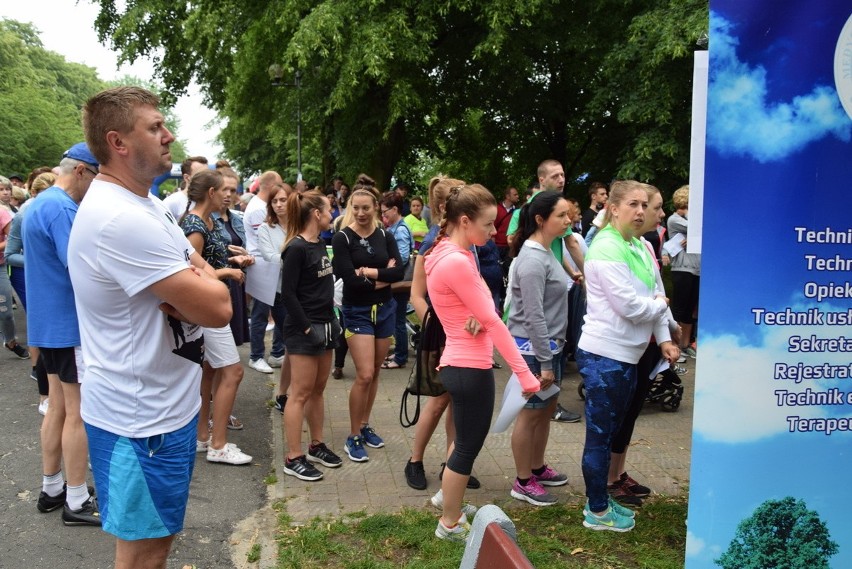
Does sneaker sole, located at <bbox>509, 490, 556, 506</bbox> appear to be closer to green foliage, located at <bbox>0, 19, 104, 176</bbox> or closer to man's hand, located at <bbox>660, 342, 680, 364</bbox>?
man's hand, located at <bbox>660, 342, 680, 364</bbox>

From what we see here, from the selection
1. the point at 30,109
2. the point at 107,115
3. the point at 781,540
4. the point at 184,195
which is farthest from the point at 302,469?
the point at 30,109

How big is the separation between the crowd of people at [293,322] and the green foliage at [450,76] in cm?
659

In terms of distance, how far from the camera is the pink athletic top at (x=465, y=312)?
3684 millimetres

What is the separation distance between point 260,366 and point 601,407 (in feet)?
15.6

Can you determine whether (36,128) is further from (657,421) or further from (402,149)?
(657,421)

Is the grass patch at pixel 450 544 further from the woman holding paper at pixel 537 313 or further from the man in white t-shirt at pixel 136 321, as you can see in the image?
the man in white t-shirt at pixel 136 321

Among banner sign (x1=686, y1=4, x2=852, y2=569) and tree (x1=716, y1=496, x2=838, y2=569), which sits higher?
banner sign (x1=686, y1=4, x2=852, y2=569)

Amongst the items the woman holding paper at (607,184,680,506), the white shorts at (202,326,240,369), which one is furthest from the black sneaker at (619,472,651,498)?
the white shorts at (202,326,240,369)

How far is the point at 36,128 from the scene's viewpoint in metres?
37.9

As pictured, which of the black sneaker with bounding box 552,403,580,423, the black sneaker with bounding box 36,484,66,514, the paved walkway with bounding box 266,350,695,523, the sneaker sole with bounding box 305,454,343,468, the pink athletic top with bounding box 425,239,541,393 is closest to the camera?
the pink athletic top with bounding box 425,239,541,393

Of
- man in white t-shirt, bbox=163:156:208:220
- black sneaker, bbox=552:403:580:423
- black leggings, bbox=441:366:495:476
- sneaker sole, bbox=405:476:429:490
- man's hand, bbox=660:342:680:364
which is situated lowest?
sneaker sole, bbox=405:476:429:490

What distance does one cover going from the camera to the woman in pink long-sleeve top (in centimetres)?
369

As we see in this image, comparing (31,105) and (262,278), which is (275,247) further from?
(31,105)

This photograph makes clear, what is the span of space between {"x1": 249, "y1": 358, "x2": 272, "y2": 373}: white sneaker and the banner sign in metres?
5.57
